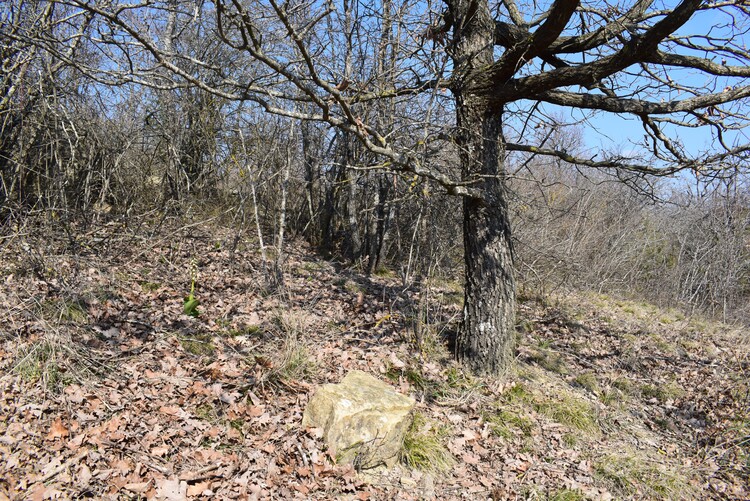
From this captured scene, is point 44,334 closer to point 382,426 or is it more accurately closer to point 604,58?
point 382,426

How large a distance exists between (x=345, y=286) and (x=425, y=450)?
12.3 ft

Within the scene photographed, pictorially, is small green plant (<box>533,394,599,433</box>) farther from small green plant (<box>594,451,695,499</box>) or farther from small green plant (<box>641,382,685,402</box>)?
small green plant (<box>641,382,685,402</box>)

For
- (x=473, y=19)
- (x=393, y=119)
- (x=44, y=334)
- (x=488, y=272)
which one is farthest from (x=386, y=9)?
(x=44, y=334)

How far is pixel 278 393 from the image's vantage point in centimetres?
426

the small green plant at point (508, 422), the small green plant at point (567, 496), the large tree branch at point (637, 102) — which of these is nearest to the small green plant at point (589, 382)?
the small green plant at point (508, 422)

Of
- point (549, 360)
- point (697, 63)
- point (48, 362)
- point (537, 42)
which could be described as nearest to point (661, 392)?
point (549, 360)

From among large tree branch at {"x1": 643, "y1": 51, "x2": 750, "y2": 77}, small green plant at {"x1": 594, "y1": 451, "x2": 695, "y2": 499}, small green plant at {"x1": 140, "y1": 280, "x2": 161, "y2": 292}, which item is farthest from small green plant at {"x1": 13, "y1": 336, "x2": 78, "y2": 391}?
large tree branch at {"x1": 643, "y1": 51, "x2": 750, "y2": 77}

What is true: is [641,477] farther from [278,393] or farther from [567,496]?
[278,393]

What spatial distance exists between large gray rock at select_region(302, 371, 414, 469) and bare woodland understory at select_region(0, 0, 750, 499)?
0.18 metres

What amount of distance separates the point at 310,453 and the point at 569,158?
3.97 metres

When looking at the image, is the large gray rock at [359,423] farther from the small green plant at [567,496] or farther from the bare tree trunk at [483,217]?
the bare tree trunk at [483,217]

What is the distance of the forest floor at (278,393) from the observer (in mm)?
3326

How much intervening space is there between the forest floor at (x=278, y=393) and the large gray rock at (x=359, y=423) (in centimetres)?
12

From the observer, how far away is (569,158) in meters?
5.29
